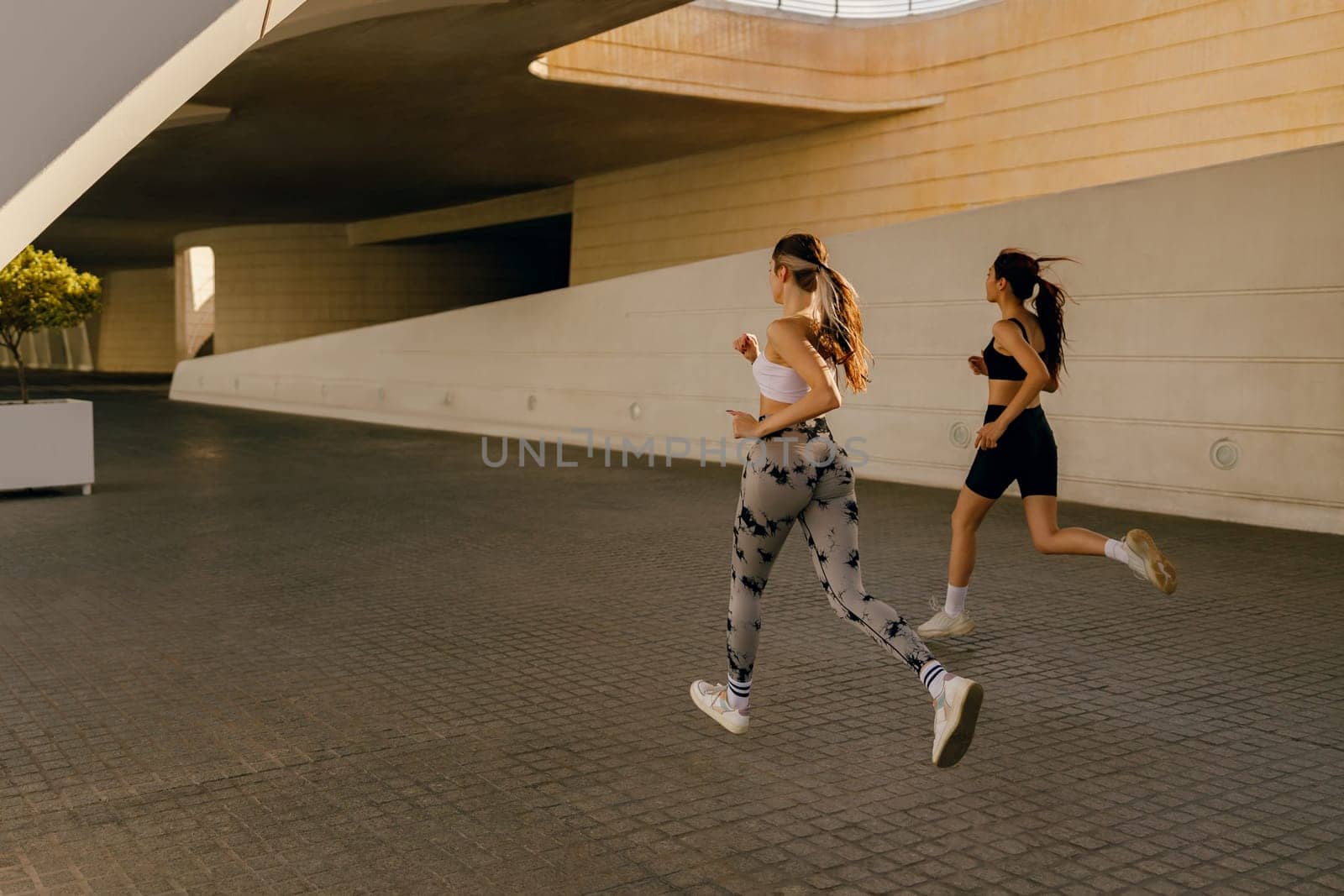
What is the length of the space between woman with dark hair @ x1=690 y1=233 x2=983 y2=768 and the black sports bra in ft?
6.11

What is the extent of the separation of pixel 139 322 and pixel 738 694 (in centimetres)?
5313

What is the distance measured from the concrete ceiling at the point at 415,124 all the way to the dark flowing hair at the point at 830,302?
324 inches

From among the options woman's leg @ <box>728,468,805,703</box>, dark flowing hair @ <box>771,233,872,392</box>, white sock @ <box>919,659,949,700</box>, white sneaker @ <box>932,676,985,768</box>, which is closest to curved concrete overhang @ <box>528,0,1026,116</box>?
dark flowing hair @ <box>771,233,872,392</box>

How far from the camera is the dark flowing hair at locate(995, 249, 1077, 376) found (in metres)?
5.90

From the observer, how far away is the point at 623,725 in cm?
478

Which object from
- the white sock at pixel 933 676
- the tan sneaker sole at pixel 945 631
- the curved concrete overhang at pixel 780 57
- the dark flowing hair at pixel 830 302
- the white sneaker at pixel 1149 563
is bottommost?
the tan sneaker sole at pixel 945 631

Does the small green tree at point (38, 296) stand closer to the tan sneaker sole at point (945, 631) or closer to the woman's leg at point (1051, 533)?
the tan sneaker sole at point (945, 631)

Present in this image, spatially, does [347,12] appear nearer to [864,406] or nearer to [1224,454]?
[864,406]

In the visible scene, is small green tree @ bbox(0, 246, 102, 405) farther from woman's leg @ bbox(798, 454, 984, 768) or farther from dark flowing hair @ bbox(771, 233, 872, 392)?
woman's leg @ bbox(798, 454, 984, 768)

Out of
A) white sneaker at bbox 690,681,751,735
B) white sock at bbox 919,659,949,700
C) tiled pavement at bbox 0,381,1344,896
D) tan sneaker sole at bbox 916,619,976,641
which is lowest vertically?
tiled pavement at bbox 0,381,1344,896

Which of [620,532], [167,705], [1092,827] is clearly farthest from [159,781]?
[620,532]

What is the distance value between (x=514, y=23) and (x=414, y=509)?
5.08 meters

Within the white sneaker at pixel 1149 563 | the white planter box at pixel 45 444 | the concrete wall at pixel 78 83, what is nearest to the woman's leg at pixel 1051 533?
the white sneaker at pixel 1149 563

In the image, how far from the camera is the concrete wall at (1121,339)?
9.98 m
